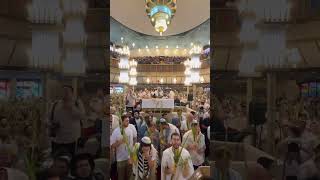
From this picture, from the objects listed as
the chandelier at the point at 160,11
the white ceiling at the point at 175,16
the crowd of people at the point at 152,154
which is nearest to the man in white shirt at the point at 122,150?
the crowd of people at the point at 152,154

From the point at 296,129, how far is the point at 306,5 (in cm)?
71

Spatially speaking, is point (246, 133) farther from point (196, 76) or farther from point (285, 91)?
point (196, 76)

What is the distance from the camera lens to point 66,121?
2.05 metres

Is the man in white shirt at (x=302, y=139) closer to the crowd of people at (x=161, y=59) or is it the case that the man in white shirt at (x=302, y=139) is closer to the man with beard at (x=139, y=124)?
the man with beard at (x=139, y=124)

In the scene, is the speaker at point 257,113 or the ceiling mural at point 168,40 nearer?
the speaker at point 257,113

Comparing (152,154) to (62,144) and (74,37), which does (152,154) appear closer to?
(62,144)

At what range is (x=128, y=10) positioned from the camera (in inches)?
372

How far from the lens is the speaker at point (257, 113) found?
206 centimetres

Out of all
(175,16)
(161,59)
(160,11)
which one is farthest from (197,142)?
Result: (161,59)

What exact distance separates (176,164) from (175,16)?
21.9 feet

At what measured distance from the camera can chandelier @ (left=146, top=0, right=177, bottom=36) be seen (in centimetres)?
945

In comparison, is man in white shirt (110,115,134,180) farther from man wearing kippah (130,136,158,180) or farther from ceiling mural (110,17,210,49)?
ceiling mural (110,17,210,49)

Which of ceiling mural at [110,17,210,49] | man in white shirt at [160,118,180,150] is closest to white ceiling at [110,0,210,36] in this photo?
ceiling mural at [110,17,210,49]

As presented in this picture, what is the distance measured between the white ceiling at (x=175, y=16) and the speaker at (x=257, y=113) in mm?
6351
